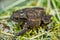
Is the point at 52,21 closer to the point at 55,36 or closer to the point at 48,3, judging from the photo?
the point at 55,36

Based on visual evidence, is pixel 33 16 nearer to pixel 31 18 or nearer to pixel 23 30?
pixel 31 18

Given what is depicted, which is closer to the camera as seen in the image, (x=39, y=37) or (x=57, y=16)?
(x=39, y=37)

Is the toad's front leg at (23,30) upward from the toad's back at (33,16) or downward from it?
downward

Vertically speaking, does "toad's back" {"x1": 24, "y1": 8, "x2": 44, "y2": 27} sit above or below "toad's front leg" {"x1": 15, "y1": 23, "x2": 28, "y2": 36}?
above

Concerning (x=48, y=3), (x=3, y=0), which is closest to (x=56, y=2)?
(x=48, y=3)

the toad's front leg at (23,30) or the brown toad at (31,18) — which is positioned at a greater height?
the brown toad at (31,18)

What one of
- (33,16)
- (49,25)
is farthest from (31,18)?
(49,25)

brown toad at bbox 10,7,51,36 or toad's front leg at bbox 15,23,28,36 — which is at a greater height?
brown toad at bbox 10,7,51,36

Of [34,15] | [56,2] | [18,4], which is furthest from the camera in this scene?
[18,4]
